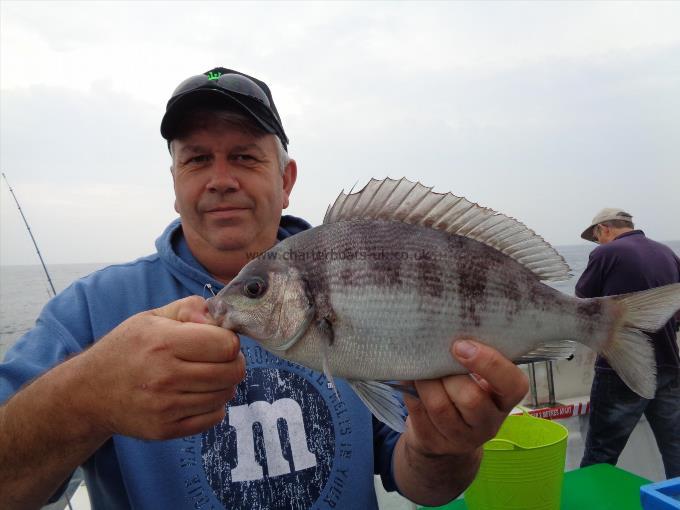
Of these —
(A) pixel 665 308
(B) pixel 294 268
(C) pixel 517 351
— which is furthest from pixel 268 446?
(A) pixel 665 308

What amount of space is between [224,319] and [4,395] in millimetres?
944

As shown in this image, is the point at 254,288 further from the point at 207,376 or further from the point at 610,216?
the point at 610,216

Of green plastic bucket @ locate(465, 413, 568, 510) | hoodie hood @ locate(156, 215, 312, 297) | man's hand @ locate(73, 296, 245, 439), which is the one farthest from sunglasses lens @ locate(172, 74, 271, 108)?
green plastic bucket @ locate(465, 413, 568, 510)

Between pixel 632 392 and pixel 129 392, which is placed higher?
pixel 129 392

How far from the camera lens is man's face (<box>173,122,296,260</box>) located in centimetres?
226

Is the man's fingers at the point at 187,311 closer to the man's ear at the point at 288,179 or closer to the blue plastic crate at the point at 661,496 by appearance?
the man's ear at the point at 288,179

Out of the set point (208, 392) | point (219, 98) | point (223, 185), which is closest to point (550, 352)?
point (208, 392)

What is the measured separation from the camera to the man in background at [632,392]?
14.8 feet

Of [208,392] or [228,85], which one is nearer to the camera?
[208,392]

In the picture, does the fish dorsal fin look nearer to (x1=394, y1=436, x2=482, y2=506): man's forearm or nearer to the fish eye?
the fish eye

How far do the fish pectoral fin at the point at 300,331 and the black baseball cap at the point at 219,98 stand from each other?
1.15m

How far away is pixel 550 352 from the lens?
1659mm

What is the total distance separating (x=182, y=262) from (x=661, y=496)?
247 cm

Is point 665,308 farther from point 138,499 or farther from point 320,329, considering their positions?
point 138,499
